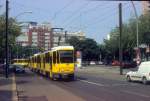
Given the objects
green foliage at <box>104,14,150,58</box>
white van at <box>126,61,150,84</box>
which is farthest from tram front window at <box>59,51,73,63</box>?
green foliage at <box>104,14,150,58</box>

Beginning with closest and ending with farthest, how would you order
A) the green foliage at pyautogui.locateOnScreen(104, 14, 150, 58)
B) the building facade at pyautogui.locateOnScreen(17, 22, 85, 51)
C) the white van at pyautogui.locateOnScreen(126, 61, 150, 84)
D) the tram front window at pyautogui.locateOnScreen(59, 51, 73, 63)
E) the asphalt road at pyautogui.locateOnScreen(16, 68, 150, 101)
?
the asphalt road at pyautogui.locateOnScreen(16, 68, 150, 101), the white van at pyautogui.locateOnScreen(126, 61, 150, 84), the tram front window at pyautogui.locateOnScreen(59, 51, 73, 63), the green foliage at pyautogui.locateOnScreen(104, 14, 150, 58), the building facade at pyautogui.locateOnScreen(17, 22, 85, 51)

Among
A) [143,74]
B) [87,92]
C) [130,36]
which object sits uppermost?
[130,36]

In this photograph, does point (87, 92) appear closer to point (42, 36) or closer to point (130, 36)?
point (130, 36)

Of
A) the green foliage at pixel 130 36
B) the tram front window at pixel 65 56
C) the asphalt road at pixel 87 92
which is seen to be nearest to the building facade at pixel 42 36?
the green foliage at pixel 130 36

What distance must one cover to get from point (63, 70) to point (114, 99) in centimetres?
2351

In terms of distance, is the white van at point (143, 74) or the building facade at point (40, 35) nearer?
the white van at point (143, 74)

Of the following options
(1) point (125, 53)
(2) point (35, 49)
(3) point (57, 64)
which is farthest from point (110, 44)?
(3) point (57, 64)

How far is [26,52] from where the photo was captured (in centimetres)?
18375

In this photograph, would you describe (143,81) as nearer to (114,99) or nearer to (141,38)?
(114,99)

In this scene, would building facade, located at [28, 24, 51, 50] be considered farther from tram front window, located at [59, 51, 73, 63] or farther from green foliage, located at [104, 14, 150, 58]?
tram front window, located at [59, 51, 73, 63]

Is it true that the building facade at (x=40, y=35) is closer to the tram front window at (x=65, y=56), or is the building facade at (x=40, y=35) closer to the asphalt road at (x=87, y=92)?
the tram front window at (x=65, y=56)

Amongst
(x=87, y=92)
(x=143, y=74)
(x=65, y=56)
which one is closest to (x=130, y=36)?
(x=65, y=56)

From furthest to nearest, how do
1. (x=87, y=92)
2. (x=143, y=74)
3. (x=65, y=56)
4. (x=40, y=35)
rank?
(x=40, y=35) < (x=65, y=56) < (x=143, y=74) < (x=87, y=92)

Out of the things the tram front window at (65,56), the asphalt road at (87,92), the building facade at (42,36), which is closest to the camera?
the asphalt road at (87,92)
